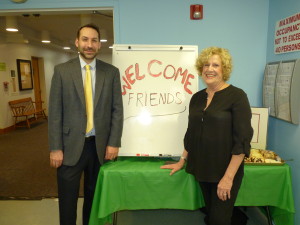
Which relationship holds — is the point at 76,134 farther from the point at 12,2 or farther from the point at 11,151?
the point at 11,151

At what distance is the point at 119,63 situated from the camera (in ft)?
5.90

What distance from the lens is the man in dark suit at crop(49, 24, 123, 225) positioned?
58.1 inches

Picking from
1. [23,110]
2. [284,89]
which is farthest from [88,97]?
[23,110]

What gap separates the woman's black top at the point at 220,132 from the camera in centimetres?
124

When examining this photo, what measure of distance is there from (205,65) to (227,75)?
14cm

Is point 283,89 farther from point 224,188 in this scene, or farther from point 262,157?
point 224,188

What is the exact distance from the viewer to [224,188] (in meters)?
1.29

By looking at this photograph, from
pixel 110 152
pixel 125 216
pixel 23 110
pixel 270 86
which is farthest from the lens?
pixel 23 110

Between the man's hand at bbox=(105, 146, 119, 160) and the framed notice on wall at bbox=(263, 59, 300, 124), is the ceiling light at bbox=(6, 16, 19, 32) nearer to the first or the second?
the man's hand at bbox=(105, 146, 119, 160)

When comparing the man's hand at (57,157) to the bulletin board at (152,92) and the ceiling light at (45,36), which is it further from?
the ceiling light at (45,36)

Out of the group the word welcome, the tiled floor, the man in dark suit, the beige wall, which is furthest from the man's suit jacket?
the beige wall

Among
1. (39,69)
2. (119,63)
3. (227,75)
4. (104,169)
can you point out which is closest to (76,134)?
(104,169)

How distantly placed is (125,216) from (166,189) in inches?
30.8

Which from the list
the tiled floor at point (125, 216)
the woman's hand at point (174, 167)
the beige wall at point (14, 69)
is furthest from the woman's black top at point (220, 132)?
the beige wall at point (14, 69)
